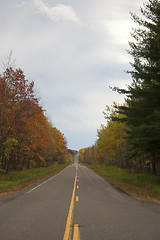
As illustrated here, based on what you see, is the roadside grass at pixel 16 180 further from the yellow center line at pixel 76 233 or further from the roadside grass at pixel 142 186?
the yellow center line at pixel 76 233

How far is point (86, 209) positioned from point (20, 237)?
4.44 meters

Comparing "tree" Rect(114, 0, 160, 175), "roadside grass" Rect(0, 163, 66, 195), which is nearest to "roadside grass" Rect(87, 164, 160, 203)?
"tree" Rect(114, 0, 160, 175)

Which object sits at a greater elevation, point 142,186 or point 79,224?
point 79,224

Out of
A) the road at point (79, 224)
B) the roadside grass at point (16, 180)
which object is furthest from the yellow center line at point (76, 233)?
the roadside grass at point (16, 180)

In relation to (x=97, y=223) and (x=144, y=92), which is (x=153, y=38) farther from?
(x=97, y=223)

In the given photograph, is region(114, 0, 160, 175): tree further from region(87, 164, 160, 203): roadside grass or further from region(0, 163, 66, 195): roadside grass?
region(0, 163, 66, 195): roadside grass

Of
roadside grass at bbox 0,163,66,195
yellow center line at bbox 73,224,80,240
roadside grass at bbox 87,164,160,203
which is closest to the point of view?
yellow center line at bbox 73,224,80,240

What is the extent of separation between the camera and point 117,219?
24.5ft

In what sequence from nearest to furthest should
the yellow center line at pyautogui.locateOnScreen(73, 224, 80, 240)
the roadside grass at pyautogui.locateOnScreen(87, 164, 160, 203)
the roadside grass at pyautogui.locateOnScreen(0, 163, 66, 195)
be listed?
the yellow center line at pyautogui.locateOnScreen(73, 224, 80, 240) → the roadside grass at pyautogui.locateOnScreen(87, 164, 160, 203) → the roadside grass at pyautogui.locateOnScreen(0, 163, 66, 195)

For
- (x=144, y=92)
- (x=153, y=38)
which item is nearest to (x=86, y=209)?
(x=144, y=92)

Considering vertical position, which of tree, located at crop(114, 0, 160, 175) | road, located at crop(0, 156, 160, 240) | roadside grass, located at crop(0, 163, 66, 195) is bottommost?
roadside grass, located at crop(0, 163, 66, 195)

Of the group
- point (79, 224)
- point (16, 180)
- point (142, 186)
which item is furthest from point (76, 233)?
point (16, 180)

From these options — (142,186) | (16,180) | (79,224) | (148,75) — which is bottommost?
(16,180)

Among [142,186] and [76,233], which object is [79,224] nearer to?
[76,233]
